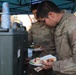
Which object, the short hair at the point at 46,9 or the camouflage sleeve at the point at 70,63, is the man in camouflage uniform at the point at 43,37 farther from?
the camouflage sleeve at the point at 70,63

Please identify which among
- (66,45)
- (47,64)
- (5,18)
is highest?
(5,18)

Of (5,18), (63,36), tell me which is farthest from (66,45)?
(5,18)

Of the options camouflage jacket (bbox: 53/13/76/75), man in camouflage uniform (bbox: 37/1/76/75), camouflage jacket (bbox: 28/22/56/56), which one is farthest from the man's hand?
camouflage jacket (bbox: 28/22/56/56)

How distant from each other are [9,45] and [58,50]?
2.75 ft

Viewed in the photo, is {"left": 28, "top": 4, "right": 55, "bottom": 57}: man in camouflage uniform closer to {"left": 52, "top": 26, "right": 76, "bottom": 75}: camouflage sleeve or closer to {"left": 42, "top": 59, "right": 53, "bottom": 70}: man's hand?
{"left": 42, "top": 59, "right": 53, "bottom": 70}: man's hand

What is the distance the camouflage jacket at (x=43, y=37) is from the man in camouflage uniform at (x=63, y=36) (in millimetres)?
1332

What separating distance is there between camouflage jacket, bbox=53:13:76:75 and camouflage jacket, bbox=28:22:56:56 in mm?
Result: 1352

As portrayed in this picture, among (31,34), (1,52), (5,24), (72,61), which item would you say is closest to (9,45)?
A: (1,52)

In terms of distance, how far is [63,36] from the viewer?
207 cm

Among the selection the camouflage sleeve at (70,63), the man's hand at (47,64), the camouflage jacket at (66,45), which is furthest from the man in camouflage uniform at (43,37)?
the camouflage sleeve at (70,63)

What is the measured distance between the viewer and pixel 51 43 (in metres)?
3.60

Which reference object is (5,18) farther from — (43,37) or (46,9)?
(43,37)

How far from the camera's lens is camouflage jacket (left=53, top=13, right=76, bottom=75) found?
Result: 1.93 meters

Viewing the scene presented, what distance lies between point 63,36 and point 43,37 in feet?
5.42
